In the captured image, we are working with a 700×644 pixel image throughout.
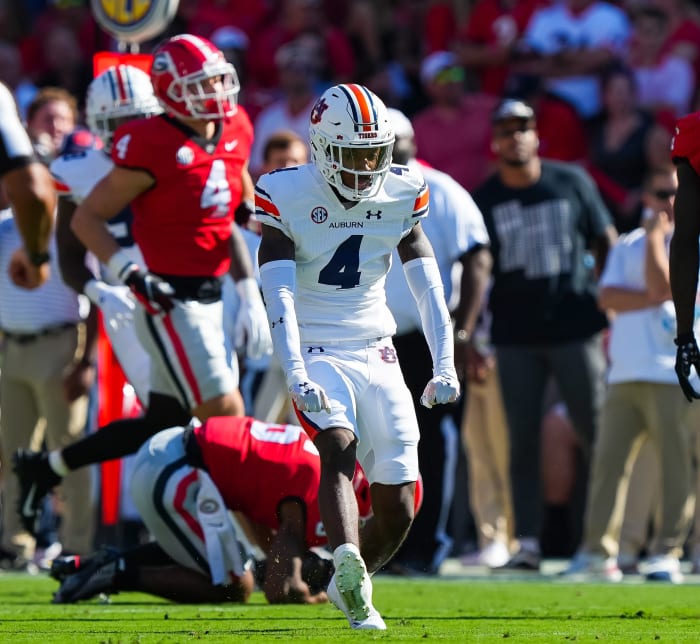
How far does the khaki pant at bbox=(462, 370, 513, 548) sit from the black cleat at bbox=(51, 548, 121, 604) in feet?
11.4

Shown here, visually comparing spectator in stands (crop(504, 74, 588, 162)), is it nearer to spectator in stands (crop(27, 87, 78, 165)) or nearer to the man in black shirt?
the man in black shirt

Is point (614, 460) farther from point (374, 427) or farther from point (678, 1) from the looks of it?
point (678, 1)

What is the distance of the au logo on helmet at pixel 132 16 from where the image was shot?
9188 mm

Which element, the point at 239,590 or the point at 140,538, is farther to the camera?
the point at 140,538

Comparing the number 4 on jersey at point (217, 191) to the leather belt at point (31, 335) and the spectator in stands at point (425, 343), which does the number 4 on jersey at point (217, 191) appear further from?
the leather belt at point (31, 335)

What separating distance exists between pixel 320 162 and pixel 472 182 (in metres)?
5.97

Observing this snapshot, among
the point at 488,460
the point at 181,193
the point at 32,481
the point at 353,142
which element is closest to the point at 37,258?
the point at 181,193

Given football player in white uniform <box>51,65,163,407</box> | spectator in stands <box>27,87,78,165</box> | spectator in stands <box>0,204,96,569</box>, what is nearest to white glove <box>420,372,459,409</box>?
A: football player in white uniform <box>51,65,163,407</box>

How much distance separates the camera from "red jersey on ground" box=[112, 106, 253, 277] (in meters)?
7.17

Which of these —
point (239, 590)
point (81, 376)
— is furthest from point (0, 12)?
point (239, 590)

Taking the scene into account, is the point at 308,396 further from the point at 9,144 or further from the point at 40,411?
the point at 40,411

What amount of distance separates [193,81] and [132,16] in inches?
84.4

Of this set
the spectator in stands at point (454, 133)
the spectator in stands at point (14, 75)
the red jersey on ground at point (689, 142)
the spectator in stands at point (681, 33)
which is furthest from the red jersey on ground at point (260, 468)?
the spectator in stands at point (14, 75)

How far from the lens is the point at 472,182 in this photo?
38.1 feet
